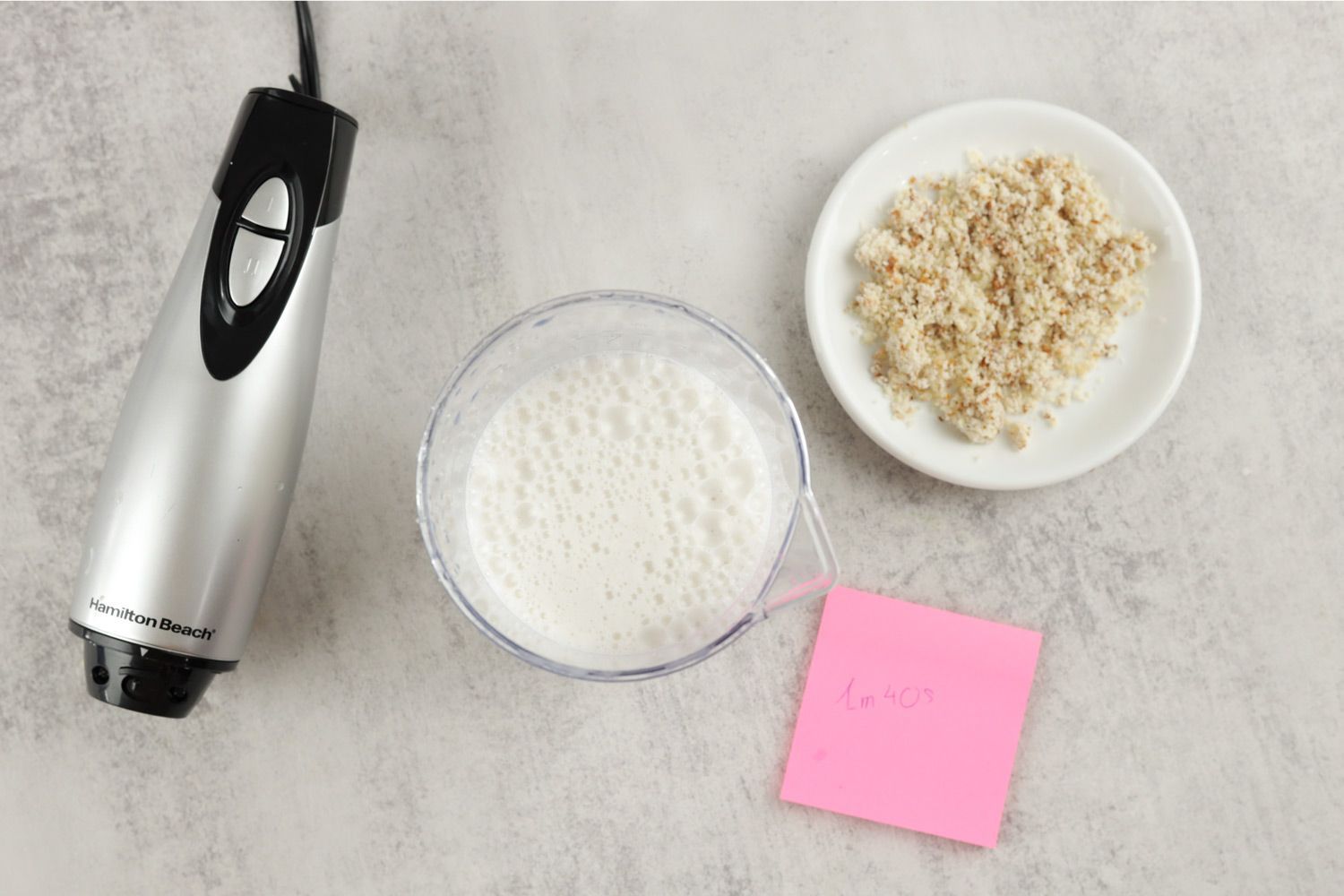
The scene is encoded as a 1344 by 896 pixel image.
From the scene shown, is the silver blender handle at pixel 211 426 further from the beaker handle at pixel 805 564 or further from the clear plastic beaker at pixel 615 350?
the beaker handle at pixel 805 564

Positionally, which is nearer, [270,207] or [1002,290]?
[270,207]

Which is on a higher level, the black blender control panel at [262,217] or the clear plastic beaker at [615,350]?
the black blender control panel at [262,217]

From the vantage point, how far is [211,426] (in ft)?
2.39

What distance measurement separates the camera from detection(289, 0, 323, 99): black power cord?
863mm

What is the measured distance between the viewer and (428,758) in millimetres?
870

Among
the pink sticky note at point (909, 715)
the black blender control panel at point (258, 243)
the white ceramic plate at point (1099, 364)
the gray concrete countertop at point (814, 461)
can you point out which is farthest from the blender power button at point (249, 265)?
the pink sticky note at point (909, 715)

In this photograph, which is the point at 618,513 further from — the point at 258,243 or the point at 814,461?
the point at 258,243

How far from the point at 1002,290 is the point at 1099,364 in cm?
11

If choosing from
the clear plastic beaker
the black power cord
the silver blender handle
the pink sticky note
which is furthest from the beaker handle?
the black power cord

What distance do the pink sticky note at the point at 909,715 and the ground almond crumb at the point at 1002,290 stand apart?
191 mm

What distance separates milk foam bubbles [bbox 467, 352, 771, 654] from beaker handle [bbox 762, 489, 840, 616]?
0.03 meters

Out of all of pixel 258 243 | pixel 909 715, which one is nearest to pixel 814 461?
pixel 909 715

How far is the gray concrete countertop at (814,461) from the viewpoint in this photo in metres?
0.87

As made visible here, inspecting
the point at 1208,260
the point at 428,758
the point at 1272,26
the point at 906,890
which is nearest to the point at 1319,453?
the point at 1208,260
